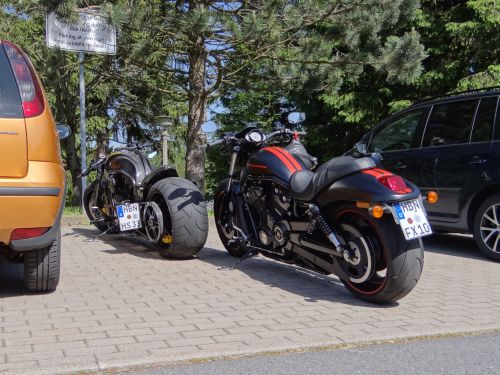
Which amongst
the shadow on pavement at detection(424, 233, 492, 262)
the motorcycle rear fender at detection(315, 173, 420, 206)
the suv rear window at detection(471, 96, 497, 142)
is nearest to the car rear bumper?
the motorcycle rear fender at detection(315, 173, 420, 206)

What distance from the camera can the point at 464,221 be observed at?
6848 mm

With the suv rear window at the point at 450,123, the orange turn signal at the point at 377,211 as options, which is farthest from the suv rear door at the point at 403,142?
the orange turn signal at the point at 377,211

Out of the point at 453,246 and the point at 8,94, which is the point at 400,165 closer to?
the point at 453,246

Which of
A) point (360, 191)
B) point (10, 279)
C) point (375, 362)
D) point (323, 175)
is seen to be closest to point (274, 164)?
point (323, 175)

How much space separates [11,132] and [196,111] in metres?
7.34

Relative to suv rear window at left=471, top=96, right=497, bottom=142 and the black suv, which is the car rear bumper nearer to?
the black suv

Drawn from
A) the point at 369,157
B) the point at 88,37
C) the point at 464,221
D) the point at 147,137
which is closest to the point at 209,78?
the point at 88,37

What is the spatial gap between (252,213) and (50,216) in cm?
219

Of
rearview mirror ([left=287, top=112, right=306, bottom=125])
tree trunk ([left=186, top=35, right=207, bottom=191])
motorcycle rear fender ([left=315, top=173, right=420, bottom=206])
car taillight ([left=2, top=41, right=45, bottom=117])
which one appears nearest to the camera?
car taillight ([left=2, top=41, right=45, bottom=117])

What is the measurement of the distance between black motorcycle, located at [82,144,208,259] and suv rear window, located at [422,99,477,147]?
3.03m

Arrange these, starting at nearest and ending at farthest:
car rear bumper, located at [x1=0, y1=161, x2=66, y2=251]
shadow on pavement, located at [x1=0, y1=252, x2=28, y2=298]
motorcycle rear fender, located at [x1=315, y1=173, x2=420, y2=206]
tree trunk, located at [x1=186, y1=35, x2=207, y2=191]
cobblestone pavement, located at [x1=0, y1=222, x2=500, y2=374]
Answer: cobblestone pavement, located at [x1=0, y1=222, x2=500, y2=374] → car rear bumper, located at [x1=0, y1=161, x2=66, y2=251] → motorcycle rear fender, located at [x1=315, y1=173, x2=420, y2=206] → shadow on pavement, located at [x1=0, y1=252, x2=28, y2=298] → tree trunk, located at [x1=186, y1=35, x2=207, y2=191]

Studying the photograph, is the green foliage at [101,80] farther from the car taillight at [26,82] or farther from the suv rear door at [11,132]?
the suv rear door at [11,132]

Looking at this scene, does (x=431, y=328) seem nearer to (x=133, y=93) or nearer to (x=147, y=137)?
(x=133, y=93)

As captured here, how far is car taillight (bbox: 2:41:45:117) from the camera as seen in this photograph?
4090mm
